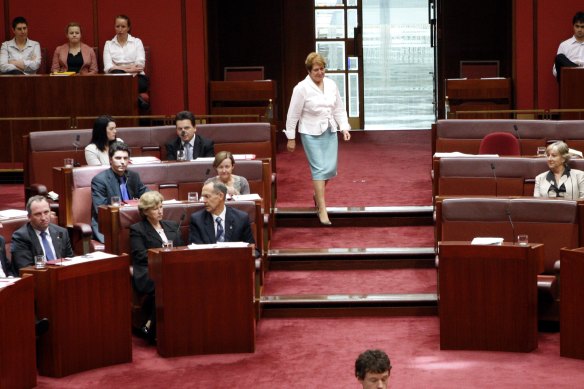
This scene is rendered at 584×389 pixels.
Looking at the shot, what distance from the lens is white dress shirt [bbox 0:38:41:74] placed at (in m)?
11.5

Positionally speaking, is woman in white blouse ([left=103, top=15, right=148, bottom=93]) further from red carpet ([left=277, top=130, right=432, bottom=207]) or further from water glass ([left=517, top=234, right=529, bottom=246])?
water glass ([left=517, top=234, right=529, bottom=246])

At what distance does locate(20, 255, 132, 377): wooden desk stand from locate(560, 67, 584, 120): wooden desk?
19.0ft

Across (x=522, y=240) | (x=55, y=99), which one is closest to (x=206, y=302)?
(x=522, y=240)

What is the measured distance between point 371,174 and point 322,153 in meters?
1.88

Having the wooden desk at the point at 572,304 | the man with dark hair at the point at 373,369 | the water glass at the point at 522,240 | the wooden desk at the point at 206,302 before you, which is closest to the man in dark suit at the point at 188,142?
the wooden desk at the point at 206,302

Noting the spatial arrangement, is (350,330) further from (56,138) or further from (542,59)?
(542,59)

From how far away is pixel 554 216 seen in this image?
7.58 m

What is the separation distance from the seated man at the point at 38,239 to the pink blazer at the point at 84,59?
455 cm

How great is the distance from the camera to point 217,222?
7445 mm

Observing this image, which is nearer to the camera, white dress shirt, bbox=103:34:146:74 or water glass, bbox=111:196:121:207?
water glass, bbox=111:196:121:207

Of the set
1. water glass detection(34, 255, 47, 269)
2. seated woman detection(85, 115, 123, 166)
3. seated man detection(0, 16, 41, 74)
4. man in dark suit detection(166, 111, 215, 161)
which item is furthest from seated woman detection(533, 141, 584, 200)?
seated man detection(0, 16, 41, 74)

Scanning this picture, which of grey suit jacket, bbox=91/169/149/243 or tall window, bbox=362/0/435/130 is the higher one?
tall window, bbox=362/0/435/130

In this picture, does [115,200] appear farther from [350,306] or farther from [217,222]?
[350,306]

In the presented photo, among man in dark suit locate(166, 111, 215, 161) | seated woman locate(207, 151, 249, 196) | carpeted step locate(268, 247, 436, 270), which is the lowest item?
carpeted step locate(268, 247, 436, 270)
